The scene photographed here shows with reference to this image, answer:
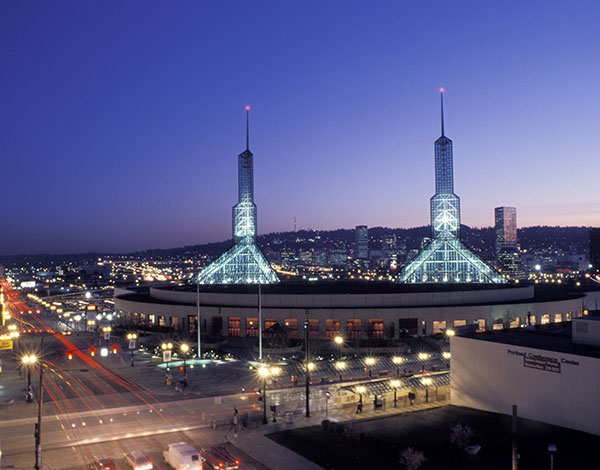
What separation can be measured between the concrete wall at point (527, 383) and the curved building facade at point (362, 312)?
2945 cm

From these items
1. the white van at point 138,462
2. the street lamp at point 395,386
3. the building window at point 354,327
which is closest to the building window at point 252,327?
the building window at point 354,327

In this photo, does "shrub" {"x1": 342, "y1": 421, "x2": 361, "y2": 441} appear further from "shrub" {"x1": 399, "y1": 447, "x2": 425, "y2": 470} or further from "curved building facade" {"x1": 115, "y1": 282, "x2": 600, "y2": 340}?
"curved building facade" {"x1": 115, "y1": 282, "x2": 600, "y2": 340}

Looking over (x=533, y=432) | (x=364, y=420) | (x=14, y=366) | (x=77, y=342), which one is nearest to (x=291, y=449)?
(x=364, y=420)

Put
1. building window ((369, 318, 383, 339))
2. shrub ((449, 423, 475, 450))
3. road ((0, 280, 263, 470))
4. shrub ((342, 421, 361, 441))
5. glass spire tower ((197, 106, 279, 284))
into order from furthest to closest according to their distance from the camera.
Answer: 1. glass spire tower ((197, 106, 279, 284))
2. building window ((369, 318, 383, 339))
3. shrub ((342, 421, 361, 441))
4. shrub ((449, 423, 475, 450))
5. road ((0, 280, 263, 470))

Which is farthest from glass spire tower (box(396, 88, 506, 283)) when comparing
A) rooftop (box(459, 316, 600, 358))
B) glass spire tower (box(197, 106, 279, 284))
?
rooftop (box(459, 316, 600, 358))

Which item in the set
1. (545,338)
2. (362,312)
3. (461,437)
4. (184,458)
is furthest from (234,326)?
(184,458)

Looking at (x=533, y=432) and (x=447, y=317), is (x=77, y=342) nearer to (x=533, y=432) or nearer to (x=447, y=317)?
(x=447, y=317)

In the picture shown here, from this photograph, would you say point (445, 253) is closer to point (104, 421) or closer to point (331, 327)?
point (331, 327)

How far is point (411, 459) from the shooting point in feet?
82.2

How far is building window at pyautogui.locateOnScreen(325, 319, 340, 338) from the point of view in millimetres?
67812

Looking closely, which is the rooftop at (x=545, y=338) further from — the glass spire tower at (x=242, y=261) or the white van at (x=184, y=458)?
the glass spire tower at (x=242, y=261)

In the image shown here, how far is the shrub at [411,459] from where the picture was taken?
2483 cm

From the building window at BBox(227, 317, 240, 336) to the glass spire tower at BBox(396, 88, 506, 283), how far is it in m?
42.3

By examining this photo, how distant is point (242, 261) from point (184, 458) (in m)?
83.2
